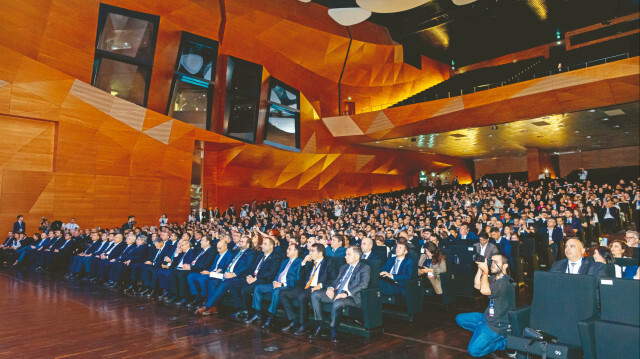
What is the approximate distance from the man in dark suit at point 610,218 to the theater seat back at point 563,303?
798cm

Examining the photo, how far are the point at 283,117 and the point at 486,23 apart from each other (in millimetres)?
11912

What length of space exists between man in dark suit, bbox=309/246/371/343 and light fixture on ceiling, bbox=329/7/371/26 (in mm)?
13991

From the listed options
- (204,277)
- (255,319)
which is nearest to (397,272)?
(255,319)

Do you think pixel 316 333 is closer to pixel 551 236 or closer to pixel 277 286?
pixel 277 286

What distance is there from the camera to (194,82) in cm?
1490

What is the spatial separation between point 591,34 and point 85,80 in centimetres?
2397

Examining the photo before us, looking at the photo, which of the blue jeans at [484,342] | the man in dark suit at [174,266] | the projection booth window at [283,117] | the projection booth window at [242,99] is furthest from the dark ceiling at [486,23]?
the blue jeans at [484,342]

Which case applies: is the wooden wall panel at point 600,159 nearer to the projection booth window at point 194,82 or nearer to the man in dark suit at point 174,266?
the projection booth window at point 194,82

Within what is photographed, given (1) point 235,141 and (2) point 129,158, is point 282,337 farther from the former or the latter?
(1) point 235,141

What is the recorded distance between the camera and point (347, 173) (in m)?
21.8

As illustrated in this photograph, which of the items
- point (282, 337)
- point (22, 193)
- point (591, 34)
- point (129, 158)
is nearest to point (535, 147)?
point (591, 34)

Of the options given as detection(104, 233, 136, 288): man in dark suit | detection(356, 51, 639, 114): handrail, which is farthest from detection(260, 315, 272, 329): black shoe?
detection(356, 51, 639, 114): handrail

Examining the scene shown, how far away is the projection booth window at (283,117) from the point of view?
56.5 ft

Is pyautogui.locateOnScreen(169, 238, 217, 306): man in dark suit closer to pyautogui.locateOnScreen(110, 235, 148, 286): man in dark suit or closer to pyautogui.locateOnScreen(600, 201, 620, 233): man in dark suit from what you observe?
pyautogui.locateOnScreen(110, 235, 148, 286): man in dark suit
